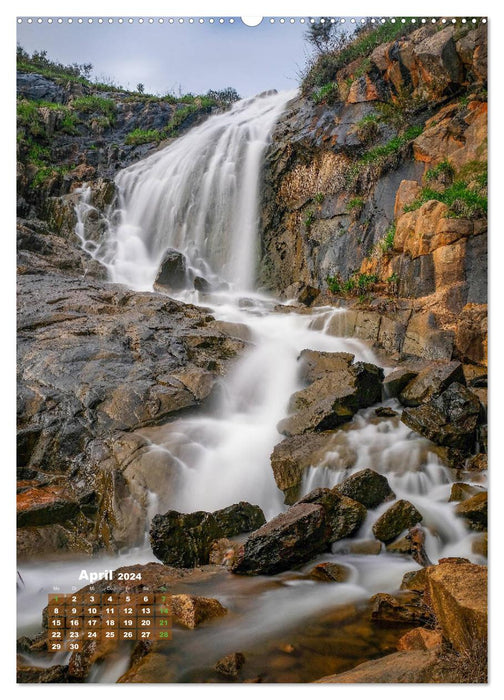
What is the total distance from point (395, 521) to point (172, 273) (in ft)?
28.5

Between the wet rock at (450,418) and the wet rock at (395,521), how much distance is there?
4.24 feet

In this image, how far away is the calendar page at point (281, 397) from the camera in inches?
116

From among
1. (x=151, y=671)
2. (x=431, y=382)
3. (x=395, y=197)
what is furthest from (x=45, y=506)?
(x=395, y=197)

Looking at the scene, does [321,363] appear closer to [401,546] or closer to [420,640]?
[401,546]

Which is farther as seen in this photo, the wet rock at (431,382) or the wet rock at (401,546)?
A: the wet rock at (431,382)

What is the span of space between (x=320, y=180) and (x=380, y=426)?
8048mm

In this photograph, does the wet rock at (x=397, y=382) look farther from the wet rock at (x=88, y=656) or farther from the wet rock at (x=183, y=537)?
the wet rock at (x=88, y=656)

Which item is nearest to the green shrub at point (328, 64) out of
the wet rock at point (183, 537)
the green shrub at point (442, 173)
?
the green shrub at point (442, 173)

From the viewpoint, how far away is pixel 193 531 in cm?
461

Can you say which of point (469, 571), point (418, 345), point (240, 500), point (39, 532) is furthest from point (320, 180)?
point (469, 571)

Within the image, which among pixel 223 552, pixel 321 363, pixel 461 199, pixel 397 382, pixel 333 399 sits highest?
pixel 461 199

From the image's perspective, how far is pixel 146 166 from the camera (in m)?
17.4

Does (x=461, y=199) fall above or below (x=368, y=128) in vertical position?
below

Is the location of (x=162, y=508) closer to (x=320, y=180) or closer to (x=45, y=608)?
(x=45, y=608)
